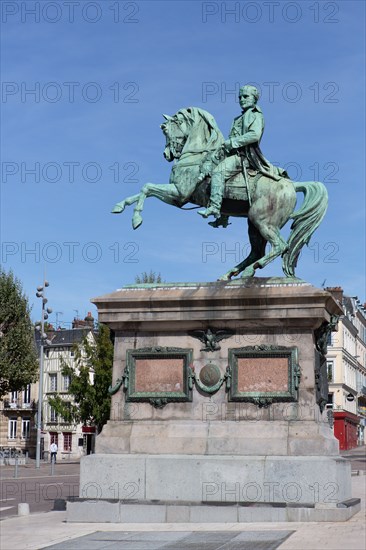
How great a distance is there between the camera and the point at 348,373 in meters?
96.9

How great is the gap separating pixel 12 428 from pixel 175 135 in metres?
67.4

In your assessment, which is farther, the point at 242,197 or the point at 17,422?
the point at 17,422

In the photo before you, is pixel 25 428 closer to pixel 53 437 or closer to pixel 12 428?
pixel 12 428

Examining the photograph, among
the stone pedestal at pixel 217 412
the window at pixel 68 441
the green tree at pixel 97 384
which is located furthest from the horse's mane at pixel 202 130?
the window at pixel 68 441

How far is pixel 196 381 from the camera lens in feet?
51.8

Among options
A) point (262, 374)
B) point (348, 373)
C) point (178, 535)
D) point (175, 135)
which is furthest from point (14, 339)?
point (348, 373)

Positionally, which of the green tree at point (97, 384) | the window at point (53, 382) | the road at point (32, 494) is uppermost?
the window at point (53, 382)

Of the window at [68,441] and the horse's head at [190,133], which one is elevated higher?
the horse's head at [190,133]

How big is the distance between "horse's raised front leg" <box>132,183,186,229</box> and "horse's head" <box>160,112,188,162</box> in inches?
33.4

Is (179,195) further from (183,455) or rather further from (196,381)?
(183,455)

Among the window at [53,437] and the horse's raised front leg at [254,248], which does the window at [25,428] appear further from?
the horse's raised front leg at [254,248]

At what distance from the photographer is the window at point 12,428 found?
266 feet

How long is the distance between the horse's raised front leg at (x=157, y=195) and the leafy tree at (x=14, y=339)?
38651mm

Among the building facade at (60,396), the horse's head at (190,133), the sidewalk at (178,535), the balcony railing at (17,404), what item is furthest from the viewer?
the balcony railing at (17,404)
